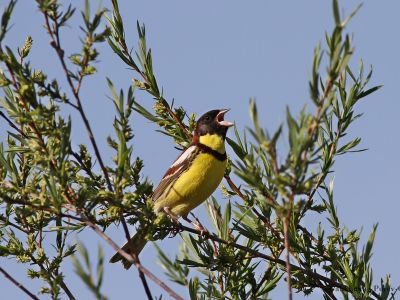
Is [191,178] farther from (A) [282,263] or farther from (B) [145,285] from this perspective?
(B) [145,285]

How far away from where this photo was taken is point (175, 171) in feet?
17.0

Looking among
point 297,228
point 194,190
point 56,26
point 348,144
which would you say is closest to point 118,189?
point 56,26

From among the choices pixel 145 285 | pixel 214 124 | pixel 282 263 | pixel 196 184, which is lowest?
pixel 145 285

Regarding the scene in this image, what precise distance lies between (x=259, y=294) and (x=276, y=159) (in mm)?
1286

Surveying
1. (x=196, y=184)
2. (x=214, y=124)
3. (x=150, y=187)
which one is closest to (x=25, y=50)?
(x=150, y=187)

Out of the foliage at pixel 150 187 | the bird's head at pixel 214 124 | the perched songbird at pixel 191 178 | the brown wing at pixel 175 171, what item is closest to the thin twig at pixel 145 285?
the foliage at pixel 150 187

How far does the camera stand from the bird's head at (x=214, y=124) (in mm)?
5648

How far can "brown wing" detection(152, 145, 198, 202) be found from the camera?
16.7ft

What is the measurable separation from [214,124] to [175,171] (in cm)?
76

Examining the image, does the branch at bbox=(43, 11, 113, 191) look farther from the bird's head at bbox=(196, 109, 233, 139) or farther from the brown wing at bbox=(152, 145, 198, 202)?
the bird's head at bbox=(196, 109, 233, 139)

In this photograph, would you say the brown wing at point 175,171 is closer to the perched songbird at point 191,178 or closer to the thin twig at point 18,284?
the perched songbird at point 191,178

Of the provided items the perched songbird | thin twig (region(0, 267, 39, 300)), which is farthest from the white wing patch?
thin twig (region(0, 267, 39, 300))

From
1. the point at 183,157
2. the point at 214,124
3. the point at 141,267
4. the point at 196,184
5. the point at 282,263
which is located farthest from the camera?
the point at 214,124

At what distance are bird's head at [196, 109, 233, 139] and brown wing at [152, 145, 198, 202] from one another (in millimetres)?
471
